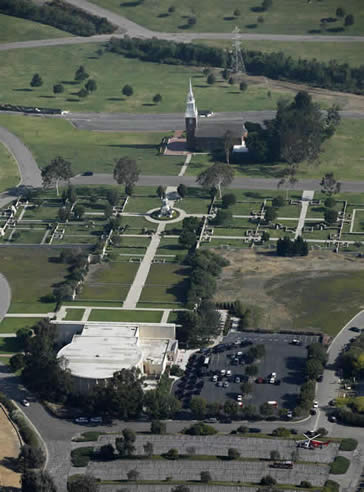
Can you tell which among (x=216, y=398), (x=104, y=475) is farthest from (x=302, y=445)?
(x=104, y=475)

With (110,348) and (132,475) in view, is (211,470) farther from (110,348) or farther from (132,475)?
(110,348)

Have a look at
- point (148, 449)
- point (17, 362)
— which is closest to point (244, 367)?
point (148, 449)

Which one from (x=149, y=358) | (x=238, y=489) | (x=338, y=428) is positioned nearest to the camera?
(x=238, y=489)

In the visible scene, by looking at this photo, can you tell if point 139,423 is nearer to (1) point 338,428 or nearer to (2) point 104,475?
(2) point 104,475

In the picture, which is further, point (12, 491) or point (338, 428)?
point (338, 428)

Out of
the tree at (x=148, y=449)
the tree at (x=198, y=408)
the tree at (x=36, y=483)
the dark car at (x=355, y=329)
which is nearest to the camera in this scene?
the tree at (x=36, y=483)

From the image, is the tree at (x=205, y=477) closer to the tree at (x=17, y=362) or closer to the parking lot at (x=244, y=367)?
the parking lot at (x=244, y=367)

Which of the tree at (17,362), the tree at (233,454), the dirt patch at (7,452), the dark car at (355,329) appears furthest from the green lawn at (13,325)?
the dark car at (355,329)

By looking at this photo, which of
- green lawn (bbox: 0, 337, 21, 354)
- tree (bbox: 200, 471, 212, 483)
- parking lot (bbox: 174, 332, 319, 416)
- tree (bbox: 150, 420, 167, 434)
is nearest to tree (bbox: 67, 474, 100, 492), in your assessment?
tree (bbox: 200, 471, 212, 483)
